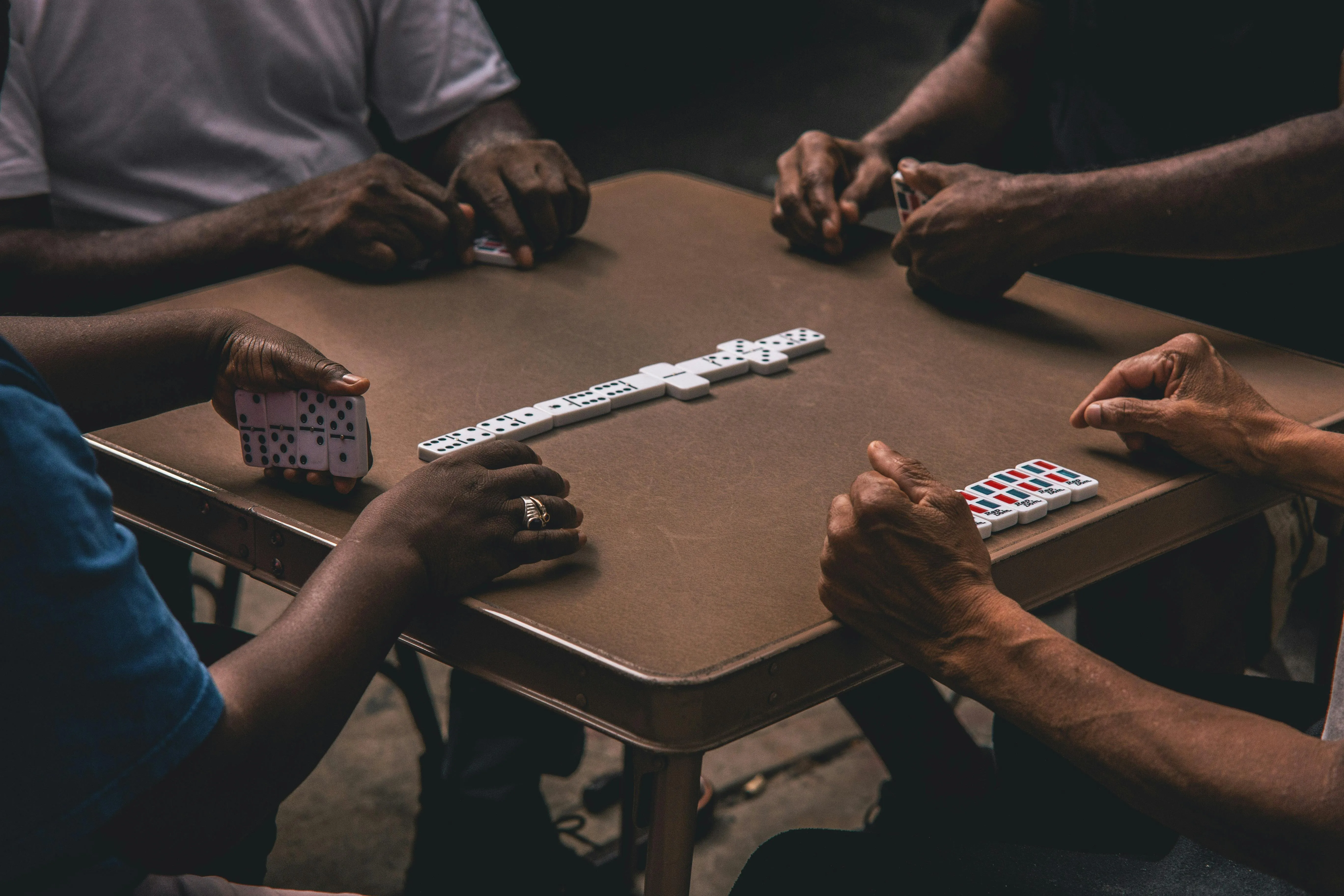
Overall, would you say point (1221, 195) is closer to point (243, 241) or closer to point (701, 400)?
point (701, 400)

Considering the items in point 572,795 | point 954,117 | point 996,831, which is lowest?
point 572,795

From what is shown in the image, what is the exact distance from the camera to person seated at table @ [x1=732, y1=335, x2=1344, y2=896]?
2.99ft

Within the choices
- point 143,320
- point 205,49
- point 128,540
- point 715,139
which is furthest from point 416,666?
point 715,139

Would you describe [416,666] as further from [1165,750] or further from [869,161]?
[1165,750]

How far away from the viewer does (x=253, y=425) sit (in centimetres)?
114

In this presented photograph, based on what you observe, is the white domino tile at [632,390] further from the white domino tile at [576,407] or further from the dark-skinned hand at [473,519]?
the dark-skinned hand at [473,519]

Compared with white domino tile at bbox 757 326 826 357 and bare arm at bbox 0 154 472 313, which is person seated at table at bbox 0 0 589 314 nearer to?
bare arm at bbox 0 154 472 313

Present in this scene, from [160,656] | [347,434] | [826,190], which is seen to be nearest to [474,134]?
[826,190]

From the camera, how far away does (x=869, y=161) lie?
1.95 m

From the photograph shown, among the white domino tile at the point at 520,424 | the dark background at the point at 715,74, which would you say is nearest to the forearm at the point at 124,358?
the white domino tile at the point at 520,424

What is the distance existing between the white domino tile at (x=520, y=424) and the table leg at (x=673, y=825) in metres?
0.42

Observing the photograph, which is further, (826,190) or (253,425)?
(826,190)

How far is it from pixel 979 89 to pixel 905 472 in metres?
1.45

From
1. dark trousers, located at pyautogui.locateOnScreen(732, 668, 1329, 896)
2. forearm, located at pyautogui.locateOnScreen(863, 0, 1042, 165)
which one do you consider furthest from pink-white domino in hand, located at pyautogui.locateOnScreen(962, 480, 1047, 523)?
forearm, located at pyautogui.locateOnScreen(863, 0, 1042, 165)
